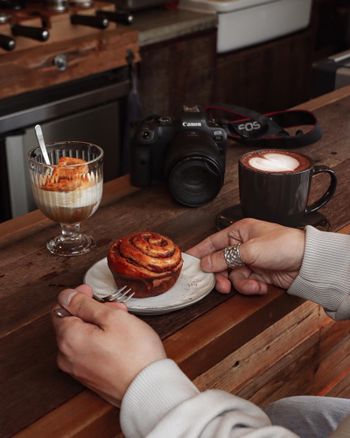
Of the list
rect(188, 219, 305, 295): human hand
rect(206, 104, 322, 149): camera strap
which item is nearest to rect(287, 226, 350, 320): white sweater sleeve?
rect(188, 219, 305, 295): human hand

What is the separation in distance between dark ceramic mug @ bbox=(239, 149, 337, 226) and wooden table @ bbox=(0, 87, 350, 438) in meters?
0.09

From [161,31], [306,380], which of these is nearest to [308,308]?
[306,380]

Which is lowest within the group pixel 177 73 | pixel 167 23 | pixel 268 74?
pixel 268 74

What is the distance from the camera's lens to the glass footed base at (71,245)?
1233mm

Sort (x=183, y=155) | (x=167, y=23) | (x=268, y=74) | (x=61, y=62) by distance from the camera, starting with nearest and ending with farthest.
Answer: (x=183, y=155) < (x=61, y=62) < (x=167, y=23) < (x=268, y=74)

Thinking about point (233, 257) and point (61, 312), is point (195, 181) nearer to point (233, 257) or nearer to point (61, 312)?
point (233, 257)

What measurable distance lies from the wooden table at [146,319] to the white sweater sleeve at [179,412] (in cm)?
5

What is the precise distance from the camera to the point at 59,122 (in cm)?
248

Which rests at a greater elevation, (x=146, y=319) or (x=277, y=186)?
(x=277, y=186)

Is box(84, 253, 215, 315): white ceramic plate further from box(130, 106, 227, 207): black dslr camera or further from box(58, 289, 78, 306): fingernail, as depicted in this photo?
box(130, 106, 227, 207): black dslr camera

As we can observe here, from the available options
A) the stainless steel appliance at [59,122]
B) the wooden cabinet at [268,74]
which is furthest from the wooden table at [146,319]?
the wooden cabinet at [268,74]

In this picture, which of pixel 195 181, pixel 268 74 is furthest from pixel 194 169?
pixel 268 74

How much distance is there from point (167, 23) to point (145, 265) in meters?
2.08

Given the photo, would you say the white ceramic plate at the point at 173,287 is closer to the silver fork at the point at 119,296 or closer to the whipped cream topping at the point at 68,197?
the silver fork at the point at 119,296
